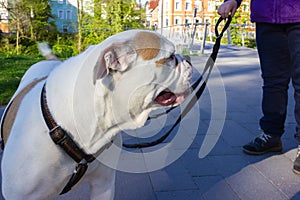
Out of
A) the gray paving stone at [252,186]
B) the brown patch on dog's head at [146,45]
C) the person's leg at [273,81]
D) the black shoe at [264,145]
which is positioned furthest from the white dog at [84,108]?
the black shoe at [264,145]

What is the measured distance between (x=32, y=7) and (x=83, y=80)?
1692 centimetres

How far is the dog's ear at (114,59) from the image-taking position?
1.50 metres

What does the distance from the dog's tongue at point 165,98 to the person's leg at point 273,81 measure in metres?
1.53

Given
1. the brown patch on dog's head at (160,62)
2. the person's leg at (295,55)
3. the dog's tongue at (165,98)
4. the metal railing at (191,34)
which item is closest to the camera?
the brown patch on dog's head at (160,62)

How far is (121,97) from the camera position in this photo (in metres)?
1.58

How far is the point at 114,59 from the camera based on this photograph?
152 cm

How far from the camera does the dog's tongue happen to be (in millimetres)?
1773

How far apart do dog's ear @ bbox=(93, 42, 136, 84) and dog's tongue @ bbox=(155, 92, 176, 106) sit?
0.30 metres

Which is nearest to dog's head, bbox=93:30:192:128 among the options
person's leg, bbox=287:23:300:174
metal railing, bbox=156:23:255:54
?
person's leg, bbox=287:23:300:174

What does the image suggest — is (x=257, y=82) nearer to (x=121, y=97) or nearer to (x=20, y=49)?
(x=121, y=97)

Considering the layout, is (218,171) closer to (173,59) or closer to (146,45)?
(173,59)

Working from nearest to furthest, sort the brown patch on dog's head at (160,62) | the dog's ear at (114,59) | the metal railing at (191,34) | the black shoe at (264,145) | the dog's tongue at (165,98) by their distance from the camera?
the dog's ear at (114,59)
the brown patch on dog's head at (160,62)
the dog's tongue at (165,98)
the black shoe at (264,145)
the metal railing at (191,34)

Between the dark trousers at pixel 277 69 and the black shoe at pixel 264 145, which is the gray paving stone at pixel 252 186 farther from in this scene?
the dark trousers at pixel 277 69

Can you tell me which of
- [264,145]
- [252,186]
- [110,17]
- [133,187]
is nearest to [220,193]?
[252,186]
